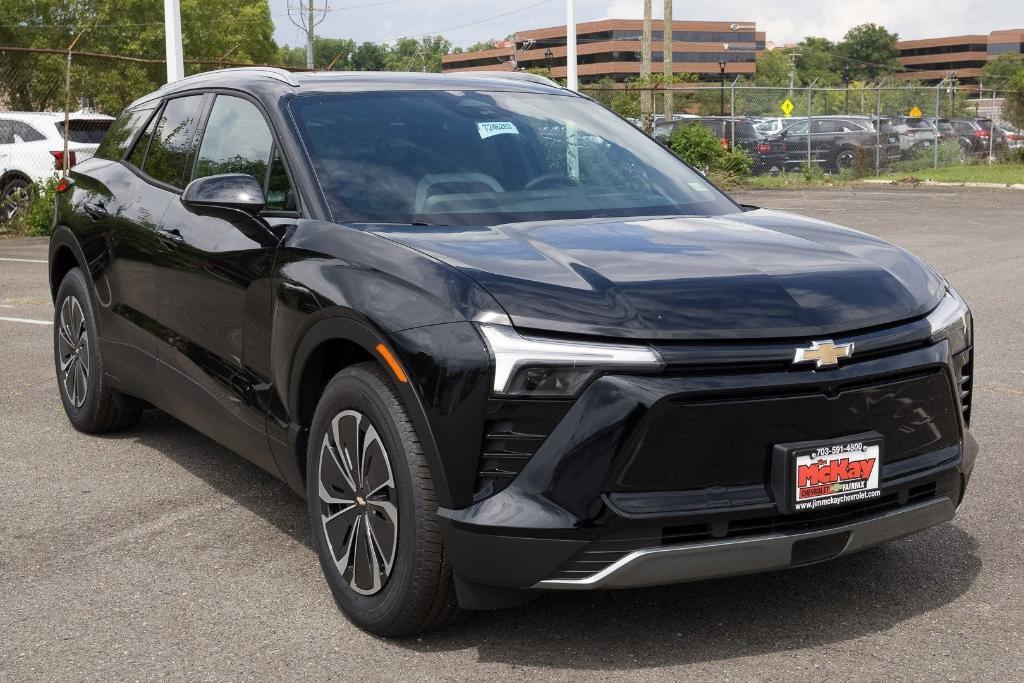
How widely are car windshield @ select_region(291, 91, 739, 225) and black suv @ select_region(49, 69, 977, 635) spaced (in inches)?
0.5

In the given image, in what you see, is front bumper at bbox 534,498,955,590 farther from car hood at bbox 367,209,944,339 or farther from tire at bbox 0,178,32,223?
tire at bbox 0,178,32,223

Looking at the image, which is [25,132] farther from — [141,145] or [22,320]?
[141,145]

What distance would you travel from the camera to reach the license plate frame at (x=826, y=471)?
3502mm

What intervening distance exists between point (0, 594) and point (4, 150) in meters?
15.6

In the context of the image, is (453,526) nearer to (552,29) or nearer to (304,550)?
(304,550)

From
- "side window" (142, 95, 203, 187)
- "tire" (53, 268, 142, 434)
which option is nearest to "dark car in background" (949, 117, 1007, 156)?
"tire" (53, 268, 142, 434)

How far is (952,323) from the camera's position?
155 inches

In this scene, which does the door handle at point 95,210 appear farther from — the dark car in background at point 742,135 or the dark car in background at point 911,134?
the dark car in background at point 911,134

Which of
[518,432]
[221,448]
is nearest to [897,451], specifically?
[518,432]

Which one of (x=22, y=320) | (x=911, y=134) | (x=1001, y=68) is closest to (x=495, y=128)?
(x=22, y=320)

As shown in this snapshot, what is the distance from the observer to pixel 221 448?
6.36m

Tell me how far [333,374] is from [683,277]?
119 cm

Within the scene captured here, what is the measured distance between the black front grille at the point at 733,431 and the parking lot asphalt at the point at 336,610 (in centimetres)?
57

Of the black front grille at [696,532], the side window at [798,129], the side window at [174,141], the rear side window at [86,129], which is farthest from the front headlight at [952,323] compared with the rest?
the side window at [798,129]
